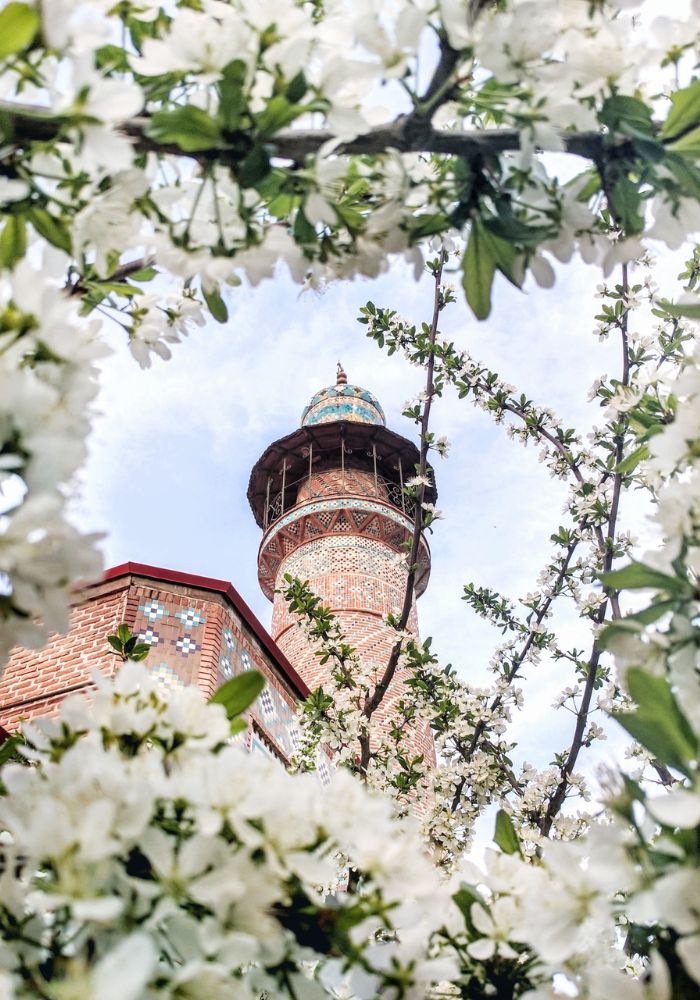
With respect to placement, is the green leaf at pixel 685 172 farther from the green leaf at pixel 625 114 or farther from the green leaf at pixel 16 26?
the green leaf at pixel 16 26

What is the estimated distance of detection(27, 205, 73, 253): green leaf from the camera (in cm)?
115

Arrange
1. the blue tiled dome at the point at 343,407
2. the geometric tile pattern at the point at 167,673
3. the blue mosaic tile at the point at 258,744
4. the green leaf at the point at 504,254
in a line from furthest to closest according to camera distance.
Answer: the blue tiled dome at the point at 343,407
the blue mosaic tile at the point at 258,744
the geometric tile pattern at the point at 167,673
the green leaf at the point at 504,254

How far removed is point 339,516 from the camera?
13.2 meters

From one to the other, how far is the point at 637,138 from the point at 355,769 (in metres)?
3.86

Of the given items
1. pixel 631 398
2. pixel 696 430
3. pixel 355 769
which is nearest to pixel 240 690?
pixel 696 430

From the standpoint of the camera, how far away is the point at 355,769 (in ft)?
14.5

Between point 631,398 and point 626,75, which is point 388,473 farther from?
point 626,75

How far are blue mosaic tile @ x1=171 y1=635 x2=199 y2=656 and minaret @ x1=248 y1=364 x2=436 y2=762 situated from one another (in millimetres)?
6193

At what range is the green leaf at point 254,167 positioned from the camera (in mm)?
1062

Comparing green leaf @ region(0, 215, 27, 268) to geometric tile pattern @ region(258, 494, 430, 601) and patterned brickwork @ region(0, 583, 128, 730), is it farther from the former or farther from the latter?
geometric tile pattern @ region(258, 494, 430, 601)

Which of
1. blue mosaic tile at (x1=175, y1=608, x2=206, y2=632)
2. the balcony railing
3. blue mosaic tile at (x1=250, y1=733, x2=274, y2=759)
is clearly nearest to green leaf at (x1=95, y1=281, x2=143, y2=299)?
blue mosaic tile at (x1=175, y1=608, x2=206, y2=632)

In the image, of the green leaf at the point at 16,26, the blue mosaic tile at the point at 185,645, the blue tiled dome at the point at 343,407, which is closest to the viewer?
the green leaf at the point at 16,26

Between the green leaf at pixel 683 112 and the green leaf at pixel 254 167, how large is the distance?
56 centimetres

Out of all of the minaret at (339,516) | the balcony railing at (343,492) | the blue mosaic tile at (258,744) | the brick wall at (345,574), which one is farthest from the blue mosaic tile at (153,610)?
the balcony railing at (343,492)
